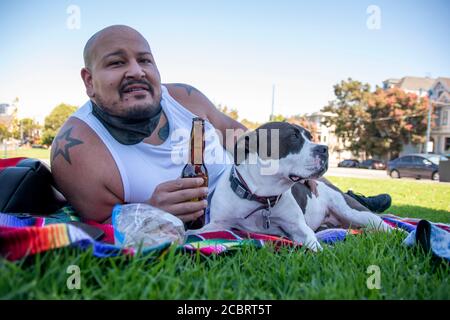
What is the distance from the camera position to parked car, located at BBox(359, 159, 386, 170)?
134 feet

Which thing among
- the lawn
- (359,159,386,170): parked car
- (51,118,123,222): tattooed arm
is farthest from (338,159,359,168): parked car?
the lawn

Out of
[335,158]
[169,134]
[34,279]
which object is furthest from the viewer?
[335,158]

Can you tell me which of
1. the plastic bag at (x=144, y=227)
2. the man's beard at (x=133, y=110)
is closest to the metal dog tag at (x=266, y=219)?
the plastic bag at (x=144, y=227)

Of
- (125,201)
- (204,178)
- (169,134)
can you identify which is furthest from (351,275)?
(169,134)

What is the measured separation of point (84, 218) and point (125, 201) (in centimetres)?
39

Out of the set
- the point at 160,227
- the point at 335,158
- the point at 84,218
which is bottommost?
the point at 335,158

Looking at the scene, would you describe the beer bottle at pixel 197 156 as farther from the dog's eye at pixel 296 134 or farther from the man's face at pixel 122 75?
the dog's eye at pixel 296 134

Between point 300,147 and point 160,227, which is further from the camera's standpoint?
point 300,147

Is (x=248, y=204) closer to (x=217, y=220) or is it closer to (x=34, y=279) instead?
(x=217, y=220)

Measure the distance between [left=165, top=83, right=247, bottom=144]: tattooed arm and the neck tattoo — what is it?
30.5 inches

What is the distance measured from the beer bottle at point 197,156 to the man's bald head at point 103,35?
1.08 metres

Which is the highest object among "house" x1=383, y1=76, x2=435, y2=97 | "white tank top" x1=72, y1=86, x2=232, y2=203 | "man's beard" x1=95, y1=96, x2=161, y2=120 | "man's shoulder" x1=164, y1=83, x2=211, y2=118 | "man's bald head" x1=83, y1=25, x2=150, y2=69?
"house" x1=383, y1=76, x2=435, y2=97

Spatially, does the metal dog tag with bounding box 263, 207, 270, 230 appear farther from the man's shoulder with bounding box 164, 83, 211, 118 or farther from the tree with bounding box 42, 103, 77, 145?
the tree with bounding box 42, 103, 77, 145

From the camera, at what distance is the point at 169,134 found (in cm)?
350
